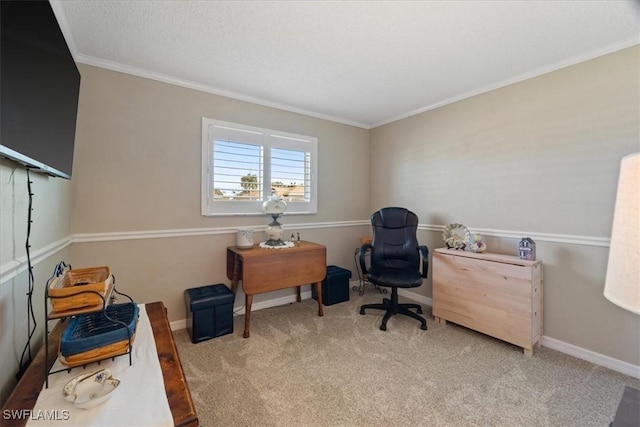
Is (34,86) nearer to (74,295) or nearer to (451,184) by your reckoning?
(74,295)

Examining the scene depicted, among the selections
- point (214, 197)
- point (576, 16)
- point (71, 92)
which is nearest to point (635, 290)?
point (576, 16)

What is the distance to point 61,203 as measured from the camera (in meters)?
1.88

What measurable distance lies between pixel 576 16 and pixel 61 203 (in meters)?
3.54

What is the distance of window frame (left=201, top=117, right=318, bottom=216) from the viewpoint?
2.73 m

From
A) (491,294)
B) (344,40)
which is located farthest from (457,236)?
(344,40)

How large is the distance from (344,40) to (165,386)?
220 cm

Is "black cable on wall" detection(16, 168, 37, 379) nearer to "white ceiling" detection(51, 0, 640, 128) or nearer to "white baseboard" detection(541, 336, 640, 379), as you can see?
"white ceiling" detection(51, 0, 640, 128)

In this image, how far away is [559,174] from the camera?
2232 millimetres

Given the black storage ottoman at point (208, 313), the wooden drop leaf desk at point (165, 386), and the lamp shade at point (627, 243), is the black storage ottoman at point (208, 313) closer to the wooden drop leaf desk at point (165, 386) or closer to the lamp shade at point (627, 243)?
the wooden drop leaf desk at point (165, 386)

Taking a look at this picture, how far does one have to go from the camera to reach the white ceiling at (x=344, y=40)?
164cm

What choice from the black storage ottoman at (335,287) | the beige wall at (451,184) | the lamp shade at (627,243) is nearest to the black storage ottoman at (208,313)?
the beige wall at (451,184)

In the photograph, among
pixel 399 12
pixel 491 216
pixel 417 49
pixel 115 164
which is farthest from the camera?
pixel 491 216

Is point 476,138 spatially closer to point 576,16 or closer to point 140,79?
point 576,16

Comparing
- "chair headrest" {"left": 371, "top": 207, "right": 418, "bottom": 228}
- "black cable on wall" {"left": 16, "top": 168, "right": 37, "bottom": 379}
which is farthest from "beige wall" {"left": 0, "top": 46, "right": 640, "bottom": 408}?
"chair headrest" {"left": 371, "top": 207, "right": 418, "bottom": 228}
